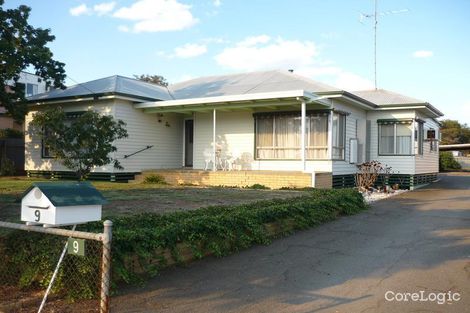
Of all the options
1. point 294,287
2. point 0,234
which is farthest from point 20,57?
point 294,287

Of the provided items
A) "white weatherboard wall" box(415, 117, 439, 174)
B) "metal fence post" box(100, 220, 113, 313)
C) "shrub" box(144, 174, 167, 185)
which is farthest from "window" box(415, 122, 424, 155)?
"metal fence post" box(100, 220, 113, 313)

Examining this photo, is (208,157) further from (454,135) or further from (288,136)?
(454,135)

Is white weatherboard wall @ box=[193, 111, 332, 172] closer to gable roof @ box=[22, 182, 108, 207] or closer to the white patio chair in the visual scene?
the white patio chair

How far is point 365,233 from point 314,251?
7.00 ft

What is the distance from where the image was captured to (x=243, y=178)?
55.8ft

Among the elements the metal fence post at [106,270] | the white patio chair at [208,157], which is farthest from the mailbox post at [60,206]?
the white patio chair at [208,157]

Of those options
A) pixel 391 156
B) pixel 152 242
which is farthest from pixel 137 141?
pixel 152 242

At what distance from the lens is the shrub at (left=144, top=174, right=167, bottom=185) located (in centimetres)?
1809

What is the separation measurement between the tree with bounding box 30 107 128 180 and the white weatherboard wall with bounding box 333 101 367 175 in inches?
330

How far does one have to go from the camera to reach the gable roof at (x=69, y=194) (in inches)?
165

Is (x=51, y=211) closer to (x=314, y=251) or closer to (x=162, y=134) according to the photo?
(x=314, y=251)

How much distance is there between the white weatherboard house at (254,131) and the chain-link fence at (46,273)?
11.5 m

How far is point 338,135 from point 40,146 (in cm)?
1303

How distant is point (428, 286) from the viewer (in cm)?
548
